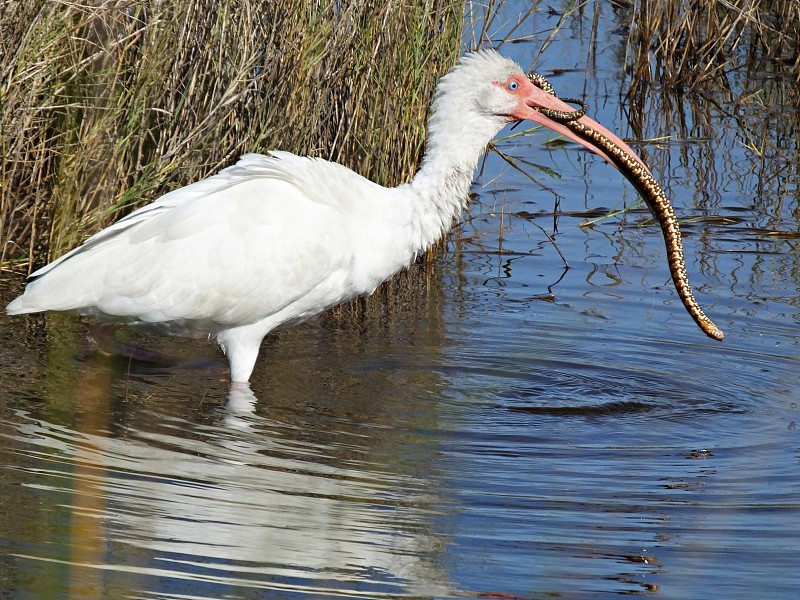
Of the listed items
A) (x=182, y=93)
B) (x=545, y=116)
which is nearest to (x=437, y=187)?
(x=545, y=116)

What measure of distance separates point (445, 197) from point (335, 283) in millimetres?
640

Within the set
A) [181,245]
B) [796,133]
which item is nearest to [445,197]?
[181,245]

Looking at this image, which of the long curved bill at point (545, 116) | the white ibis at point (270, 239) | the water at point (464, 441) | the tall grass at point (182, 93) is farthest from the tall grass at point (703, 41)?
the white ibis at point (270, 239)

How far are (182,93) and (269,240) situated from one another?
1543mm

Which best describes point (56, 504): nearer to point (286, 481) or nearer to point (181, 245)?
point (286, 481)

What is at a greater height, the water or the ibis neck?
the ibis neck

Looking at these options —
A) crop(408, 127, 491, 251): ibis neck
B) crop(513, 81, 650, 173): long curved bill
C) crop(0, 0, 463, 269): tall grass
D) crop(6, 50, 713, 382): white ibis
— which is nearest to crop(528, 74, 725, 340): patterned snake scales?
crop(513, 81, 650, 173): long curved bill

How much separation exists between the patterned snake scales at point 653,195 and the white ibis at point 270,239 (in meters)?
0.28

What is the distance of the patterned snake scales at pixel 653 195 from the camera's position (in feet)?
21.1

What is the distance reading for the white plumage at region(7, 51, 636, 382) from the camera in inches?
241

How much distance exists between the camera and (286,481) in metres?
5.23

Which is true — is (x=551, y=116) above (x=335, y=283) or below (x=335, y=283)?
above

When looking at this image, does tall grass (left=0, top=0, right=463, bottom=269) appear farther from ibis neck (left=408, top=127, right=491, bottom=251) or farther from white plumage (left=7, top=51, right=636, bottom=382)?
ibis neck (left=408, top=127, right=491, bottom=251)

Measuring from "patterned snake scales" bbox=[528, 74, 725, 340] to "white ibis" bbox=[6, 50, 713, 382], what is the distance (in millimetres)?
280
